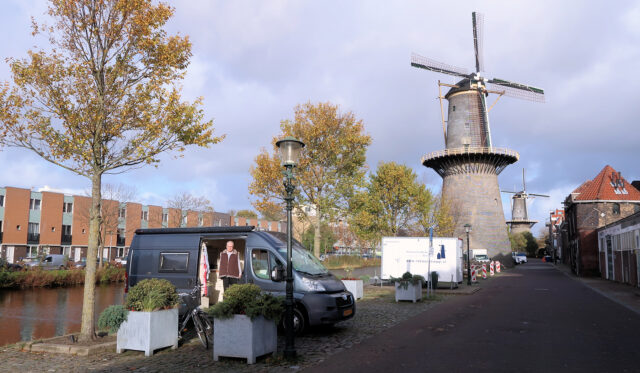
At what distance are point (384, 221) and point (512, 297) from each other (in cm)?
1631

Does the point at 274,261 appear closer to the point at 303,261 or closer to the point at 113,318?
the point at 303,261

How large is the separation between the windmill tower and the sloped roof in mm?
10816

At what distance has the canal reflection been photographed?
11602 millimetres

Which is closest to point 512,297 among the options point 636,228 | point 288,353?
point 636,228

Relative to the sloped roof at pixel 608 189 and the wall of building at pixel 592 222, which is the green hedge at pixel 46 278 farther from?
the sloped roof at pixel 608 189

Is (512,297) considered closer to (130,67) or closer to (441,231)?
(130,67)

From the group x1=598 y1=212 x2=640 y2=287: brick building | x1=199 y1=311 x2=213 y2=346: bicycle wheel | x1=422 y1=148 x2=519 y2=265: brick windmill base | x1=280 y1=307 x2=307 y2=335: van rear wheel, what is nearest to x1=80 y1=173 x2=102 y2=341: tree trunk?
x1=199 y1=311 x2=213 y2=346: bicycle wheel

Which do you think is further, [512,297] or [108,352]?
[512,297]

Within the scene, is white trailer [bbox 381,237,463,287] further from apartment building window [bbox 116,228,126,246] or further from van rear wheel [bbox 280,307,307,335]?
apartment building window [bbox 116,228,126,246]

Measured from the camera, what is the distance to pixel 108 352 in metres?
8.30

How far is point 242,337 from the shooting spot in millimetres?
7609

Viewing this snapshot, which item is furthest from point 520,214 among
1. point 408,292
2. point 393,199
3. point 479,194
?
point 408,292

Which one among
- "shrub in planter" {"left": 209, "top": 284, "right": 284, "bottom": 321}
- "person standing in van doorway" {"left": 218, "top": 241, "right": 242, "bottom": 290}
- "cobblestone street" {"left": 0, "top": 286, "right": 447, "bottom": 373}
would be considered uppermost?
"person standing in van doorway" {"left": 218, "top": 241, "right": 242, "bottom": 290}

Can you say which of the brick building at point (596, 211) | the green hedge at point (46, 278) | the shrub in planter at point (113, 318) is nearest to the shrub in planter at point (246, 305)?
the shrub in planter at point (113, 318)
